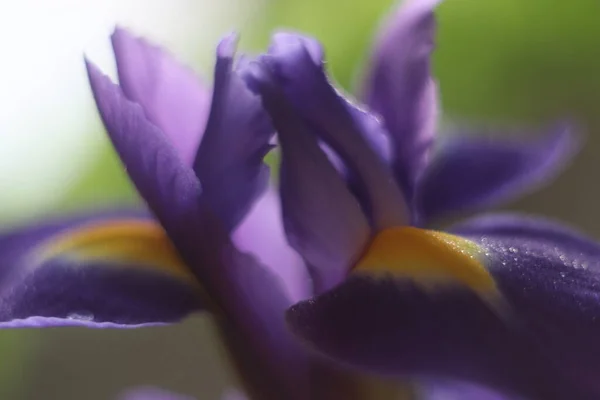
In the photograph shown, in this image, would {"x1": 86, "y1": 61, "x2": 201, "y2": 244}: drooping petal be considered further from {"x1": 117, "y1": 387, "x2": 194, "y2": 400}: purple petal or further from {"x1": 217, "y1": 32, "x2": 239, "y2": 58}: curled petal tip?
{"x1": 117, "y1": 387, "x2": 194, "y2": 400}: purple petal

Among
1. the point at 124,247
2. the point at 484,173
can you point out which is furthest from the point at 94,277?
the point at 484,173

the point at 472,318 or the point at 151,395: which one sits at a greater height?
the point at 472,318

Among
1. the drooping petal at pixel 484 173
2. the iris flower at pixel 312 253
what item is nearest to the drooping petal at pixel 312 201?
the iris flower at pixel 312 253

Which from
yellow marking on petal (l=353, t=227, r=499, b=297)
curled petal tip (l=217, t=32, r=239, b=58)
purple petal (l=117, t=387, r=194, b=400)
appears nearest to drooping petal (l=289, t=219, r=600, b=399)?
yellow marking on petal (l=353, t=227, r=499, b=297)

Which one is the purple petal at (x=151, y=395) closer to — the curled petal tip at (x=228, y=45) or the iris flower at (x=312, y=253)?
the iris flower at (x=312, y=253)

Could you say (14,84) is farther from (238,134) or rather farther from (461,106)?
(238,134)

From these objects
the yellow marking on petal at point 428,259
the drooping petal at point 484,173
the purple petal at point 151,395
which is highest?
the yellow marking on petal at point 428,259

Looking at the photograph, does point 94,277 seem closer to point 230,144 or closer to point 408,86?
point 230,144
